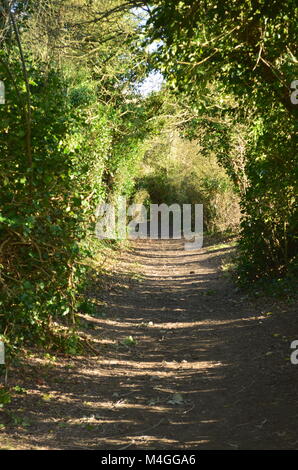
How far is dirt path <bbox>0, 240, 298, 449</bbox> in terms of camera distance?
538cm

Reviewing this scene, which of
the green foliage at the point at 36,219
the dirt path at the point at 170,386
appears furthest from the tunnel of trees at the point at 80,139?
the dirt path at the point at 170,386

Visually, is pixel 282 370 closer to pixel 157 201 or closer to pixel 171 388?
pixel 171 388

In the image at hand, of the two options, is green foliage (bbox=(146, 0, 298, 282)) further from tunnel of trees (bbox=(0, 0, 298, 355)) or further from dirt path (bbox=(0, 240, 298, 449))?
dirt path (bbox=(0, 240, 298, 449))

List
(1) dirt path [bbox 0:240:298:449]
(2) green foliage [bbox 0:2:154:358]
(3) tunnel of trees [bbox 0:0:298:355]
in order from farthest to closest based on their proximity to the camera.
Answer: (3) tunnel of trees [bbox 0:0:298:355] < (2) green foliage [bbox 0:2:154:358] < (1) dirt path [bbox 0:240:298:449]

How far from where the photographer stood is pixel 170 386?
7.12m

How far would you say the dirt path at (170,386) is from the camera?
212 inches

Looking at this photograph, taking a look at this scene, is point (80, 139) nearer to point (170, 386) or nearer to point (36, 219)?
point (36, 219)

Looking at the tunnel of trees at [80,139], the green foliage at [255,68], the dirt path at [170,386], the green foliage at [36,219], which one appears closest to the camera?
the dirt path at [170,386]

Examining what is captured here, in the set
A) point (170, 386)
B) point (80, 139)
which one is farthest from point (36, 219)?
point (80, 139)

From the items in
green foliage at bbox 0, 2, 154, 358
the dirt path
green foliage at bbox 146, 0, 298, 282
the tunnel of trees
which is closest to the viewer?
the dirt path

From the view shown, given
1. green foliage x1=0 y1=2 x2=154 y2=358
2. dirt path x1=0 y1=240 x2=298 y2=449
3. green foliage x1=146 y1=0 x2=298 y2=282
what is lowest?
dirt path x1=0 y1=240 x2=298 y2=449

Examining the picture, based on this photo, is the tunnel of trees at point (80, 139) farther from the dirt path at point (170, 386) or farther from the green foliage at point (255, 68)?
the dirt path at point (170, 386)

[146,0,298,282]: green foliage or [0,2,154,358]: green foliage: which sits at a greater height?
[146,0,298,282]: green foliage

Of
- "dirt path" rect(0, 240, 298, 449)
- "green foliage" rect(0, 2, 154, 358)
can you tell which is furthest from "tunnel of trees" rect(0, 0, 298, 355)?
"dirt path" rect(0, 240, 298, 449)
